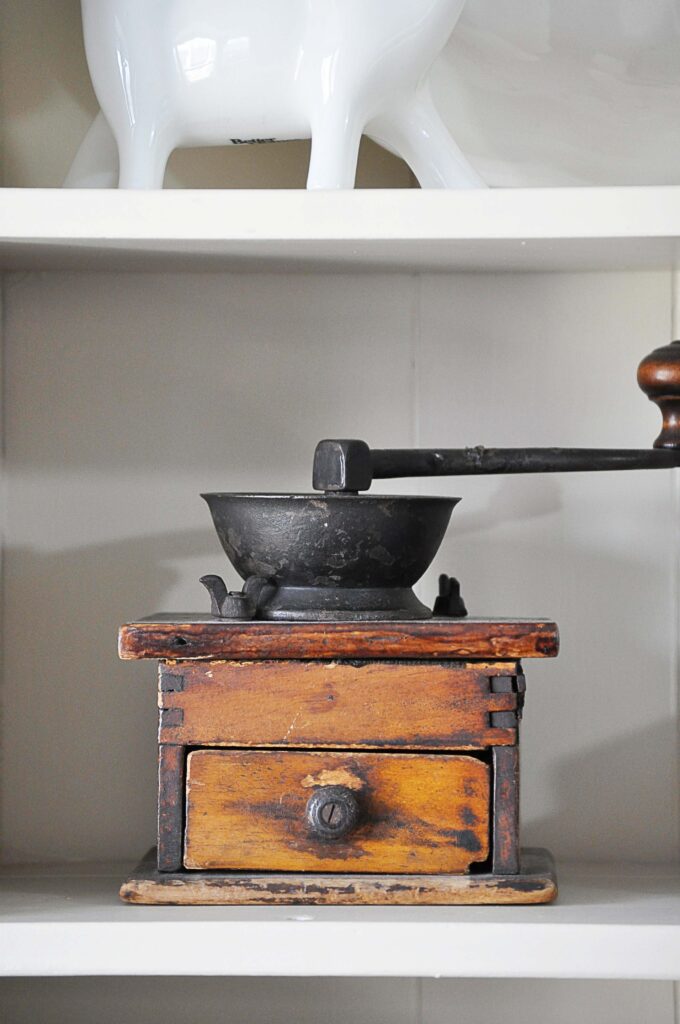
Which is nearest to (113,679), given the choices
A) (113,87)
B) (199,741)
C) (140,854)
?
(140,854)

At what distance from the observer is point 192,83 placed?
84 cm

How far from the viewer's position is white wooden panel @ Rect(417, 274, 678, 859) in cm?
103

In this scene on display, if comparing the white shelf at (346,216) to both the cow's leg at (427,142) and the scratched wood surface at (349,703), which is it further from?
the scratched wood surface at (349,703)

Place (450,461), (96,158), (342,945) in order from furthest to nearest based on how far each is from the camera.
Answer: (96,158)
(450,461)
(342,945)

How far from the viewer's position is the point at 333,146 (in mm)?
819

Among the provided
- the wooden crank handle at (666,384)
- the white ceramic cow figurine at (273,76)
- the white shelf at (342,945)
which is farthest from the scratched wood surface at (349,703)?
the white ceramic cow figurine at (273,76)

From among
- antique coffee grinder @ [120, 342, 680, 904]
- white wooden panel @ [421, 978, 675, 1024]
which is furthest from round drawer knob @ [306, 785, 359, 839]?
white wooden panel @ [421, 978, 675, 1024]

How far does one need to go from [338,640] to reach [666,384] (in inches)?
12.3

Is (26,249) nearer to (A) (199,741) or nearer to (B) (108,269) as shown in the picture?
(B) (108,269)

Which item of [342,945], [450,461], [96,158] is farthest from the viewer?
[96,158]

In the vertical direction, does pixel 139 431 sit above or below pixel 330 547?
above

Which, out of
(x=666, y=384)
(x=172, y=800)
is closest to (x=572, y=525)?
(x=666, y=384)

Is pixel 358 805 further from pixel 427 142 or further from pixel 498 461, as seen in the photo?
pixel 427 142

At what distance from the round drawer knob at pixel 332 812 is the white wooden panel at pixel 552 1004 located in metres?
0.32
